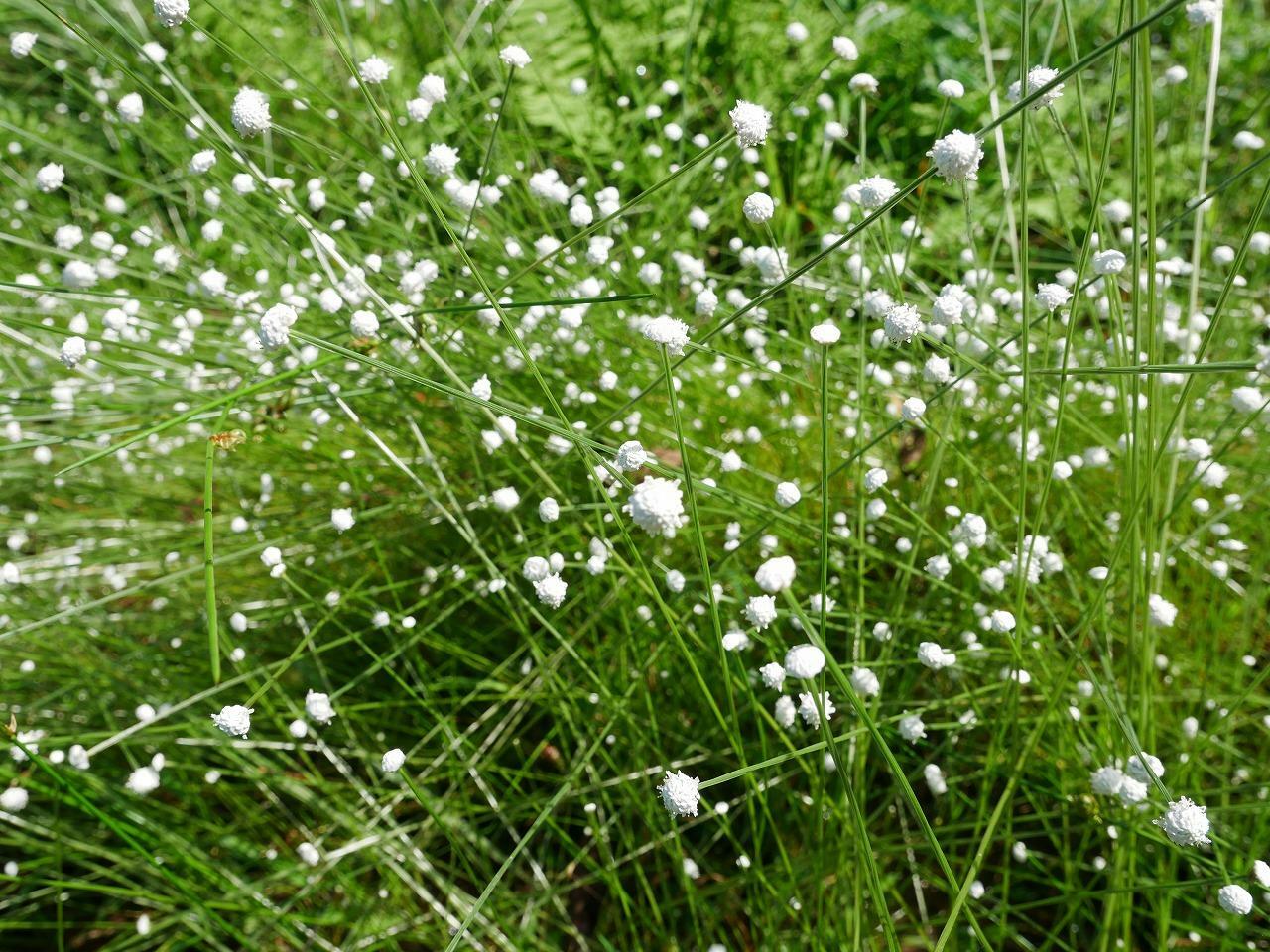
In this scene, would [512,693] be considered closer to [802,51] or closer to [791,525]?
[791,525]

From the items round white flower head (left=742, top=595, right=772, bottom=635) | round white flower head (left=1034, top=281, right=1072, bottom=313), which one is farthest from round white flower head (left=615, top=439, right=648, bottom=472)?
round white flower head (left=1034, top=281, right=1072, bottom=313)

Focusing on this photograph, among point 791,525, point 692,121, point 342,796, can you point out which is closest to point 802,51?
point 692,121

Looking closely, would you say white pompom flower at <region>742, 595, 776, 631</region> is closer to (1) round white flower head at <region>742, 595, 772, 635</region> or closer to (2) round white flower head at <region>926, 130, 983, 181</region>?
(1) round white flower head at <region>742, 595, 772, 635</region>

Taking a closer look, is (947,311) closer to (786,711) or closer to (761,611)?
(761,611)

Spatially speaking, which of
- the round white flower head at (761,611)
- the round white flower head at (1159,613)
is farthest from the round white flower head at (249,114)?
the round white flower head at (1159,613)

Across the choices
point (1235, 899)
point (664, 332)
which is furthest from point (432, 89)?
point (1235, 899)

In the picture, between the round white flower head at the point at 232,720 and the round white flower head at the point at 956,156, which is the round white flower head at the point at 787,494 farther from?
the round white flower head at the point at 232,720

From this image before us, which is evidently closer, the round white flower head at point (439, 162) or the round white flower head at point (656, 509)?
the round white flower head at point (656, 509)
